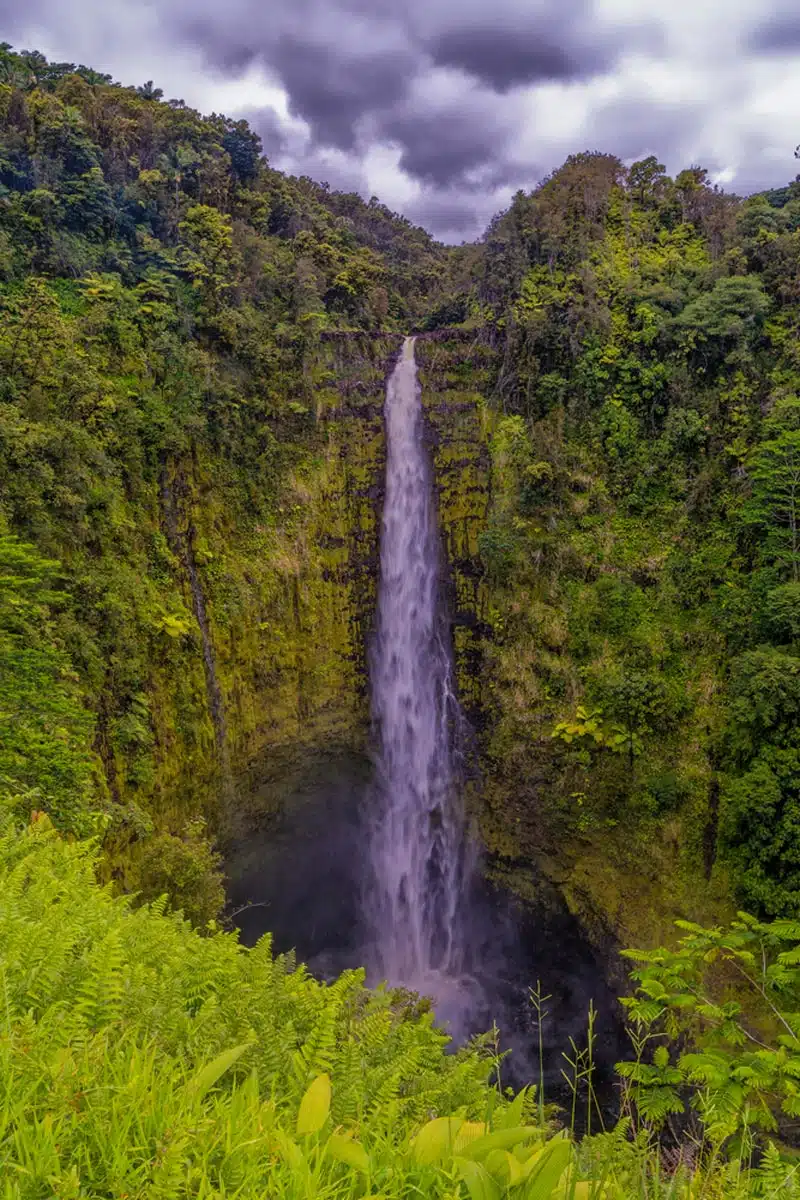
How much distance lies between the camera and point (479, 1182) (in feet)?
5.14

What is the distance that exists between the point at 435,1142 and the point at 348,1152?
0.28m

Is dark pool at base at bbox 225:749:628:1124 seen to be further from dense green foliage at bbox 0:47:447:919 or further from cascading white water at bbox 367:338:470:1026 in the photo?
dense green foliage at bbox 0:47:447:919

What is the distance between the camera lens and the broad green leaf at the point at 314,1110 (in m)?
1.74

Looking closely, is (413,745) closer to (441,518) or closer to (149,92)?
(441,518)

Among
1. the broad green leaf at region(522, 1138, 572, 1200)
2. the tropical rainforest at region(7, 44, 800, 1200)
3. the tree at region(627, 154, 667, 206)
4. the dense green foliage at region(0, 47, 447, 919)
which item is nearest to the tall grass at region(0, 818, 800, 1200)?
the broad green leaf at region(522, 1138, 572, 1200)

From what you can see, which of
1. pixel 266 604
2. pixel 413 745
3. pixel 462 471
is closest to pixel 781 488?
pixel 462 471

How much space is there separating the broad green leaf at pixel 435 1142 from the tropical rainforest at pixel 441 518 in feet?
16.3

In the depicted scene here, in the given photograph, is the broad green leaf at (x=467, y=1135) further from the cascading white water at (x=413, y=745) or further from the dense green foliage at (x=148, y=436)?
the cascading white water at (x=413, y=745)

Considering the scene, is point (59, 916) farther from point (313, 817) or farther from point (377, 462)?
point (377, 462)

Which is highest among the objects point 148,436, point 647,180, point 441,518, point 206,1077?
point 647,180

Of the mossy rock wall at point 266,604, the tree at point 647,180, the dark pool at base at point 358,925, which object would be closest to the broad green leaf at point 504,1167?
the mossy rock wall at point 266,604

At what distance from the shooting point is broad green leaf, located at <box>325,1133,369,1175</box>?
1.60 meters

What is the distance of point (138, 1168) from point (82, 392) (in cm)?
1351

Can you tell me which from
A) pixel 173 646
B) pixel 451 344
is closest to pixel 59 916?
pixel 173 646
